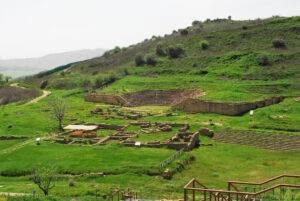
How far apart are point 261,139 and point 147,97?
3595cm

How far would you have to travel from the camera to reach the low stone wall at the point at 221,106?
5409 cm

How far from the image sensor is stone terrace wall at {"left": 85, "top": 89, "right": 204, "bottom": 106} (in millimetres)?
69438

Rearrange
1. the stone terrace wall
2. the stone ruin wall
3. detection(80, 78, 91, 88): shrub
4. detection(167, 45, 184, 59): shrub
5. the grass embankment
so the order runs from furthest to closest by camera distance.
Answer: detection(167, 45, 184, 59): shrub → detection(80, 78, 91, 88): shrub → the stone terrace wall → the stone ruin wall → the grass embankment

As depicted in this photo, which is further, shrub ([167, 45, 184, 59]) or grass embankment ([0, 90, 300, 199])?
shrub ([167, 45, 184, 59])

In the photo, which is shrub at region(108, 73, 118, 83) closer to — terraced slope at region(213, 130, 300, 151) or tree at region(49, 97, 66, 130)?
tree at region(49, 97, 66, 130)

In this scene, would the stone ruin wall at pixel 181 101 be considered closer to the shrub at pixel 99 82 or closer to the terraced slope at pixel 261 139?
the terraced slope at pixel 261 139

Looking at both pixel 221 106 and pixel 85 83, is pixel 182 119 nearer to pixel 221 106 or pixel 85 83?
pixel 221 106

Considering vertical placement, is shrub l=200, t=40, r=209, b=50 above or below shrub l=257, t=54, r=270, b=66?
above

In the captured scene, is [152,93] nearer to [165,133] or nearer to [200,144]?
[165,133]

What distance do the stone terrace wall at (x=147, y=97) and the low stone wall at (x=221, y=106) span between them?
6670 millimetres

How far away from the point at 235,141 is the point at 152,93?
3441 cm

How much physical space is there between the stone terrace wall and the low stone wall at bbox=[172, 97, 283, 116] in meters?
6.67

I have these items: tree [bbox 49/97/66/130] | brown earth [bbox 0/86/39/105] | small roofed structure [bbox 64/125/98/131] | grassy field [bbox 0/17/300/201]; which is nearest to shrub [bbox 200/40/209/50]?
grassy field [bbox 0/17/300/201]

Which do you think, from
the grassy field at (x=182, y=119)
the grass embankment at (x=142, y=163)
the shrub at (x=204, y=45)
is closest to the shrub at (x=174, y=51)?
the grassy field at (x=182, y=119)
